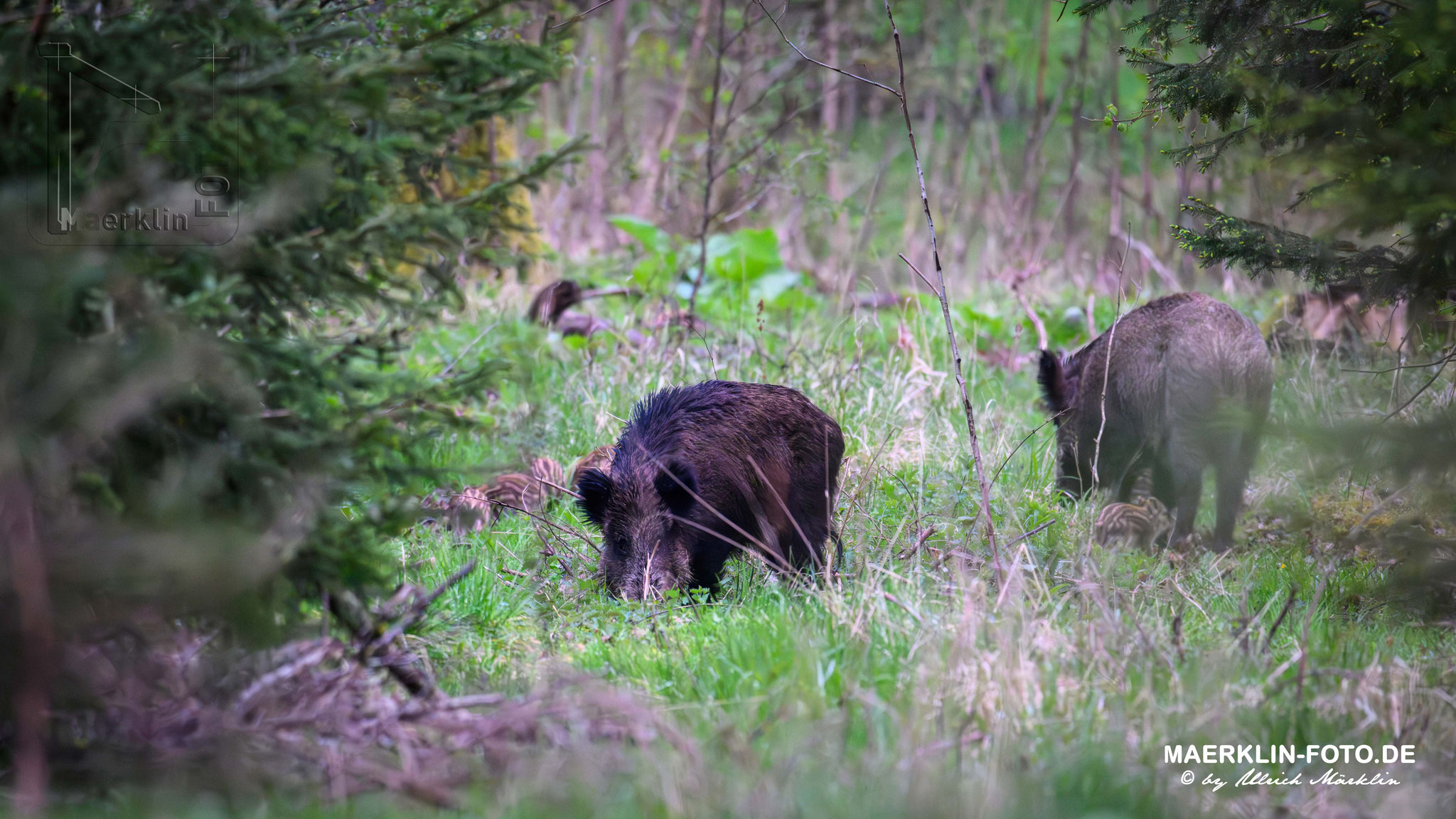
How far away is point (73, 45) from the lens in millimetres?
2812

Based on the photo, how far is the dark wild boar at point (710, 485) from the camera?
5.23 meters

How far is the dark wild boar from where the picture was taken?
17.1 ft

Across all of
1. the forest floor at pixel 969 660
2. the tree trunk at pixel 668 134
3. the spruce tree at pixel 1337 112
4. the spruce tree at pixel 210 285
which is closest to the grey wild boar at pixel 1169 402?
the forest floor at pixel 969 660

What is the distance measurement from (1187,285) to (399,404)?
11.2 metres

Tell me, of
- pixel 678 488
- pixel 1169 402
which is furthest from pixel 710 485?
pixel 1169 402

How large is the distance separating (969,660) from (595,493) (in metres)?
2.37

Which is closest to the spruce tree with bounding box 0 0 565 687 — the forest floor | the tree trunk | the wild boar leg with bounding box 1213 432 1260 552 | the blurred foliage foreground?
the blurred foliage foreground

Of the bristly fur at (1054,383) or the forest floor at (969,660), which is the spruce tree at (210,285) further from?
the bristly fur at (1054,383)

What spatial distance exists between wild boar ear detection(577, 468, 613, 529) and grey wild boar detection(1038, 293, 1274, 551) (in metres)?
2.76

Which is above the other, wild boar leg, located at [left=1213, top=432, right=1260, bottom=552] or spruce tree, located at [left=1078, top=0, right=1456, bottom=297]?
spruce tree, located at [left=1078, top=0, right=1456, bottom=297]

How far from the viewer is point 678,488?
17.1ft

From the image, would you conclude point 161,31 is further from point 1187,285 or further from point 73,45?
point 1187,285

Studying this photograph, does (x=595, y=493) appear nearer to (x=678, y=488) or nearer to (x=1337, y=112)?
(x=678, y=488)

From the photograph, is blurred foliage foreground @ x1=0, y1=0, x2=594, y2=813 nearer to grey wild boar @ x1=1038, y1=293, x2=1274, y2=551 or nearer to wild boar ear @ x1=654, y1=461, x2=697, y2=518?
wild boar ear @ x1=654, y1=461, x2=697, y2=518
